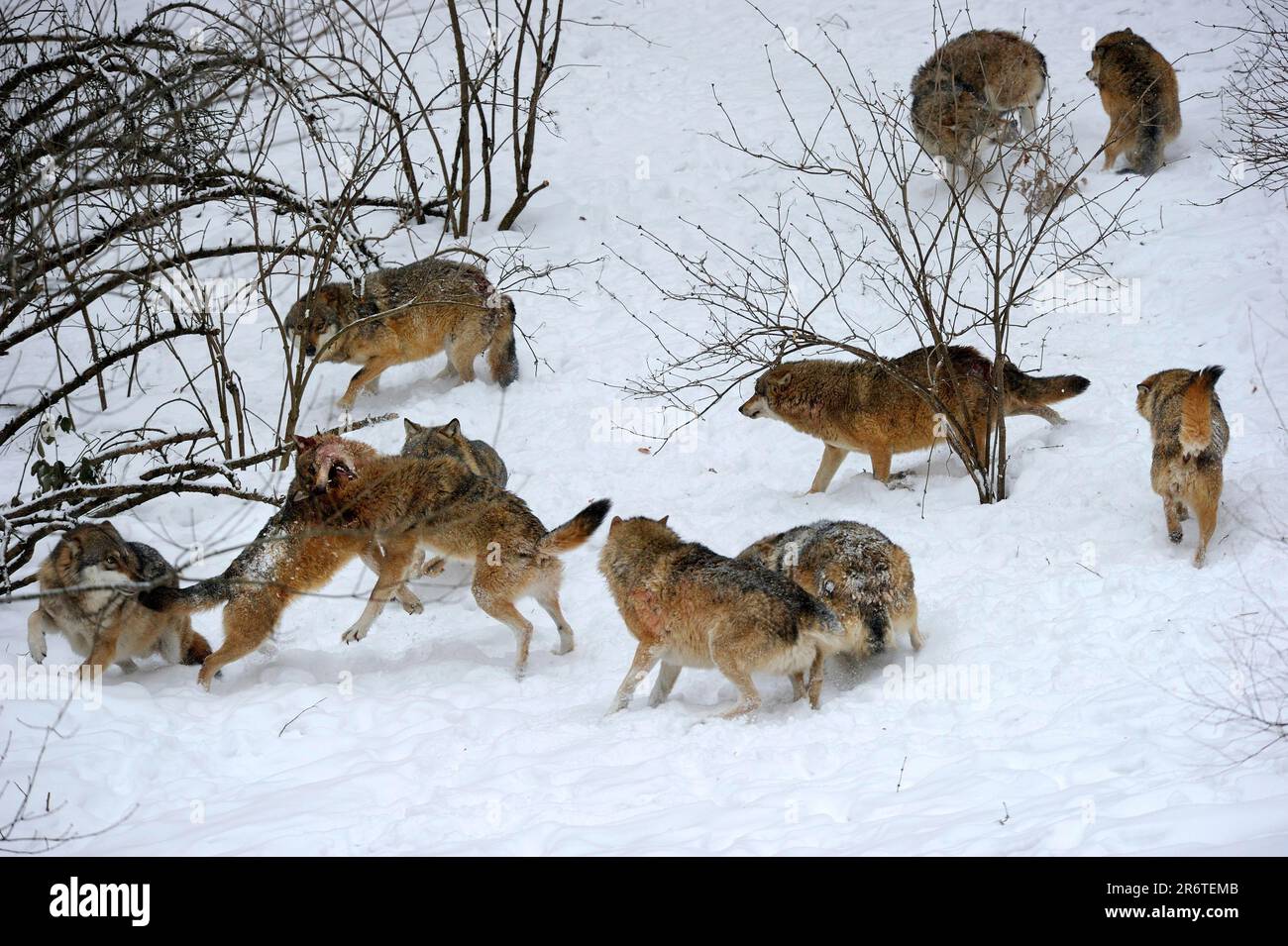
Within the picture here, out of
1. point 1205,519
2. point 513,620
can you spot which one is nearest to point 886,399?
point 1205,519

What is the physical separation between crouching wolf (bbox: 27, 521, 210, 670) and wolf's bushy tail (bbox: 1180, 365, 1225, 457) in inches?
293

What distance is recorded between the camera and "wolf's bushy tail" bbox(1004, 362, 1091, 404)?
1080 cm

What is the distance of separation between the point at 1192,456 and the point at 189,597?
7.38 metres

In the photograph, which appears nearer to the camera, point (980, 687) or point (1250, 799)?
point (1250, 799)

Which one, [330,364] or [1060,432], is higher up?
[330,364]

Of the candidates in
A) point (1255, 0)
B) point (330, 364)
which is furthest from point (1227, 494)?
point (1255, 0)

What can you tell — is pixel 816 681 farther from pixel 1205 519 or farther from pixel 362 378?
pixel 362 378

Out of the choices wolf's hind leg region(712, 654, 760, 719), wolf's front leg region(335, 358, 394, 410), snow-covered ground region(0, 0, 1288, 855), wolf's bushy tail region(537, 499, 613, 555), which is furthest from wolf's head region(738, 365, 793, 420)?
wolf's hind leg region(712, 654, 760, 719)

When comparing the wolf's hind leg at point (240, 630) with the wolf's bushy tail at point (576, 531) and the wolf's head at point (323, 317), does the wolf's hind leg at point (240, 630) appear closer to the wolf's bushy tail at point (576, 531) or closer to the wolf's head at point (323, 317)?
the wolf's bushy tail at point (576, 531)

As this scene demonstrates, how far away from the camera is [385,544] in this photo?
368 inches

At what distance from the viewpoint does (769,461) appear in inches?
483

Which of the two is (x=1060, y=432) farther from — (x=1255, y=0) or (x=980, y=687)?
(x=1255, y=0)

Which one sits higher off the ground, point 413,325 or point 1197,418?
point 413,325

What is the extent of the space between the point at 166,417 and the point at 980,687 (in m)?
9.63
